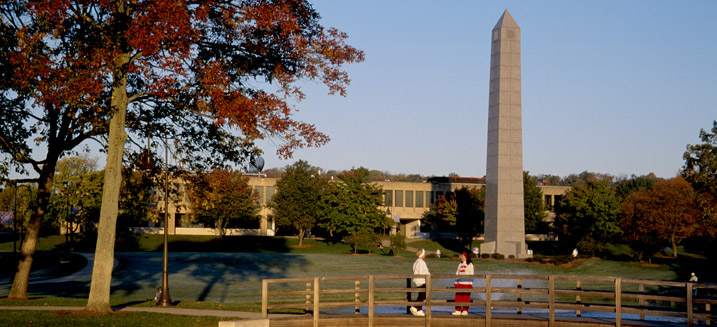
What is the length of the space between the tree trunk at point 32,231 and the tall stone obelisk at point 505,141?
3916 centimetres

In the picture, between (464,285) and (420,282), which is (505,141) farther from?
(420,282)

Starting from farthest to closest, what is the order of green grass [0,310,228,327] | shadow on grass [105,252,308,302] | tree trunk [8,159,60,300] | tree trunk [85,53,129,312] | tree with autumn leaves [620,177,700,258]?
tree with autumn leaves [620,177,700,258] < shadow on grass [105,252,308,302] < tree trunk [8,159,60,300] < tree trunk [85,53,129,312] < green grass [0,310,228,327]

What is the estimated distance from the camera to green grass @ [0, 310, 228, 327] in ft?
63.0

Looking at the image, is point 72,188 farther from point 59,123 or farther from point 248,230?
point 59,123

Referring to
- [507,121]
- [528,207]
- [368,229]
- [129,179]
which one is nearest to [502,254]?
[507,121]

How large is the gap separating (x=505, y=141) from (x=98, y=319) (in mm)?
44990

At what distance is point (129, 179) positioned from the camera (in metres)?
27.6

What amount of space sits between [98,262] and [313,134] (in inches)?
288

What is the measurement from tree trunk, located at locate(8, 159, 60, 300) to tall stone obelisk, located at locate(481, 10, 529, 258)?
39.2m

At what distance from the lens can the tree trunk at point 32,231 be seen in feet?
92.2

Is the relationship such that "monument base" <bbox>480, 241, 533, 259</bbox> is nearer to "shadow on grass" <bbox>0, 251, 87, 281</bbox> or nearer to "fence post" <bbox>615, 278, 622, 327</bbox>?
"shadow on grass" <bbox>0, 251, 87, 281</bbox>

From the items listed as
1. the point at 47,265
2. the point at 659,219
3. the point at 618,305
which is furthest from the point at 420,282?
the point at 659,219

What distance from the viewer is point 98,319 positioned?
20.2 meters

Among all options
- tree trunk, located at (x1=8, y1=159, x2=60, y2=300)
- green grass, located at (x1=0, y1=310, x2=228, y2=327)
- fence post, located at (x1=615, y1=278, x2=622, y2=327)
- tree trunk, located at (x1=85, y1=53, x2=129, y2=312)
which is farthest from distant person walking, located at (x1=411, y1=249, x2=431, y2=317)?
tree trunk, located at (x1=8, y1=159, x2=60, y2=300)
